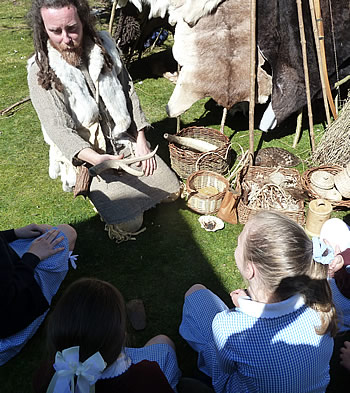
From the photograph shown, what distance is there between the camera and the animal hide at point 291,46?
3.38 metres

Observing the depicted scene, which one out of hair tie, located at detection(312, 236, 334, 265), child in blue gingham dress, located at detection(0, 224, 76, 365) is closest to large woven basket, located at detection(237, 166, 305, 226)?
child in blue gingham dress, located at detection(0, 224, 76, 365)

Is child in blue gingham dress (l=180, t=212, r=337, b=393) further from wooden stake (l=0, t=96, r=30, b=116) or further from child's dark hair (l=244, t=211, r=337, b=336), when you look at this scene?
wooden stake (l=0, t=96, r=30, b=116)

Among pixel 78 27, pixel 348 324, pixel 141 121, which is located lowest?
pixel 348 324

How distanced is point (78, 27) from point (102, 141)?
0.85 metres

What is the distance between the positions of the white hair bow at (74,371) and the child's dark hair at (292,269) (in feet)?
2.40

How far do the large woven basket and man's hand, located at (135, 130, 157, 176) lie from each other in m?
0.77

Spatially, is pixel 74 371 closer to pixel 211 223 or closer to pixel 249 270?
pixel 249 270

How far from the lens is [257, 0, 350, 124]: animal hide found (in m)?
3.38

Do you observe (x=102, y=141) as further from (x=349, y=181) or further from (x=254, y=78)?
(x=349, y=181)

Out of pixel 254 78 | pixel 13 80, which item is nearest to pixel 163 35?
pixel 13 80

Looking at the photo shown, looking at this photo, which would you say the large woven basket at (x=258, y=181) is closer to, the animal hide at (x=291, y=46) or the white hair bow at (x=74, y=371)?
the animal hide at (x=291, y=46)

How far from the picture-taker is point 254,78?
11.2ft

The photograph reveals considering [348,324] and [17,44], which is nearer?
[348,324]

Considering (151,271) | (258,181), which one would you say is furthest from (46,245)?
(258,181)
